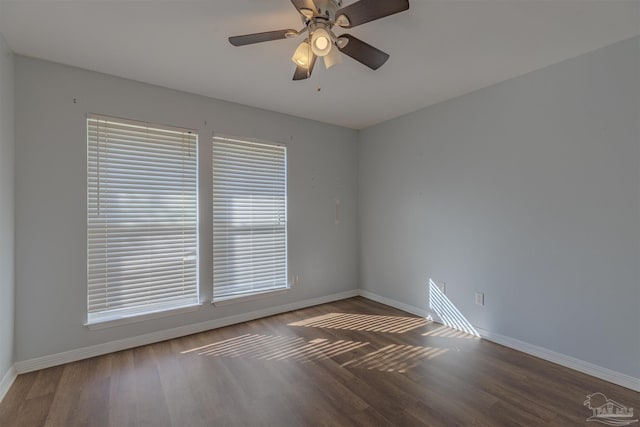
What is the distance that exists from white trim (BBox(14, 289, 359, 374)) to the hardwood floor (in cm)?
8

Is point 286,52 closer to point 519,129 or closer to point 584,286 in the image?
point 519,129

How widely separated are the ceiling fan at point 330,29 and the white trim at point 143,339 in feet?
9.06

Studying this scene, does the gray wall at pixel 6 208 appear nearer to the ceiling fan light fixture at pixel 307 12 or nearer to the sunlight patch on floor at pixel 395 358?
the ceiling fan light fixture at pixel 307 12

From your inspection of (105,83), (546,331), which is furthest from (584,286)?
(105,83)

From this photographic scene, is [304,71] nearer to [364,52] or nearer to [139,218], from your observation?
[364,52]

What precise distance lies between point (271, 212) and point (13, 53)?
260 cm

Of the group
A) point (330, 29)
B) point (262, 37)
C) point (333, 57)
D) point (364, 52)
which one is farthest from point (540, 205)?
point (262, 37)

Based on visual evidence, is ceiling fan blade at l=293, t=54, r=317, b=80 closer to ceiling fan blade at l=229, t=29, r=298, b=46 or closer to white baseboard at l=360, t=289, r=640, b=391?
ceiling fan blade at l=229, t=29, r=298, b=46

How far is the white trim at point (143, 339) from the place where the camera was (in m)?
2.42

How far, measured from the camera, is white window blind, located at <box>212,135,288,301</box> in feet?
10.9

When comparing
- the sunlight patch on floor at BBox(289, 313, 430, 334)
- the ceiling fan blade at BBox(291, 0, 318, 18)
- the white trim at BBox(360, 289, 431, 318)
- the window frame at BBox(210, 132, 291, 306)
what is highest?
the ceiling fan blade at BBox(291, 0, 318, 18)

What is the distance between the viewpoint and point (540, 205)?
8.56ft

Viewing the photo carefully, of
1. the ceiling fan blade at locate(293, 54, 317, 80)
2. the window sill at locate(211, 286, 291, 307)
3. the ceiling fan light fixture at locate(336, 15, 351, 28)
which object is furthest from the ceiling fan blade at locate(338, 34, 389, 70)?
the window sill at locate(211, 286, 291, 307)

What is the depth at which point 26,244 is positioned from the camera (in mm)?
2377
